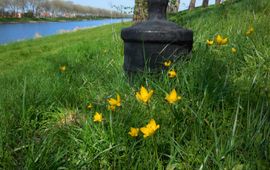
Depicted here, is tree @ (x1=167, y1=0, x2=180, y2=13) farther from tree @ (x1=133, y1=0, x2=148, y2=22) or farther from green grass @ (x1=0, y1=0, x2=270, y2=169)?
green grass @ (x1=0, y1=0, x2=270, y2=169)

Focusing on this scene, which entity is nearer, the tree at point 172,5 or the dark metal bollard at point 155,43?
the dark metal bollard at point 155,43

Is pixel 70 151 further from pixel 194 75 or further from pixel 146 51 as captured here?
pixel 146 51

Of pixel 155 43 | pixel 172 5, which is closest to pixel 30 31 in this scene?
pixel 172 5

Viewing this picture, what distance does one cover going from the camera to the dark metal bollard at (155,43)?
2467 mm

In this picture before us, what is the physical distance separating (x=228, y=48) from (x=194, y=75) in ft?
2.47

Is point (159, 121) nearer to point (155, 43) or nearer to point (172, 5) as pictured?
point (155, 43)

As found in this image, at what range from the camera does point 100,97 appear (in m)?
2.37

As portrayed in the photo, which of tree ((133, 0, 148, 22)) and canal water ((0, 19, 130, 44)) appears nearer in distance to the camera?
tree ((133, 0, 148, 22))

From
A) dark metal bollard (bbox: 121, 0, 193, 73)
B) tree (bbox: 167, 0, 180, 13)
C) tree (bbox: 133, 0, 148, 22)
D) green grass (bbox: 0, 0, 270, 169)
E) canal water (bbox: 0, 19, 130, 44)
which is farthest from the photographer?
canal water (bbox: 0, 19, 130, 44)

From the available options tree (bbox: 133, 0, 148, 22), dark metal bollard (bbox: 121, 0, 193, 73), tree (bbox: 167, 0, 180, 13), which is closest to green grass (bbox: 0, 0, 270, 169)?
dark metal bollard (bbox: 121, 0, 193, 73)

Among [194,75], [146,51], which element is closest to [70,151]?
[194,75]

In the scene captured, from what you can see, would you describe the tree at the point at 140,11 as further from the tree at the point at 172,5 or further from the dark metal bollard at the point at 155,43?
the dark metal bollard at the point at 155,43

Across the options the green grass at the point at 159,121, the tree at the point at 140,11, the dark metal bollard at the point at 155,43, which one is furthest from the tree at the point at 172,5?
the dark metal bollard at the point at 155,43

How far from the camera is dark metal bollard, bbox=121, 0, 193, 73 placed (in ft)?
8.09
